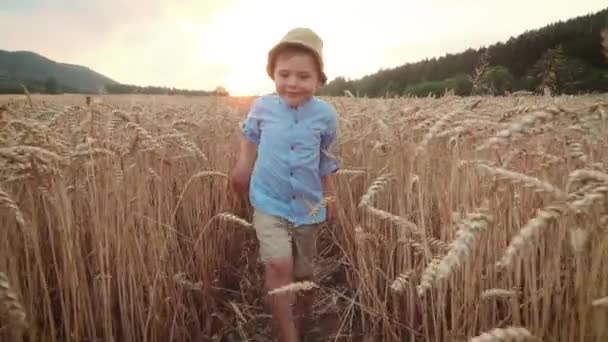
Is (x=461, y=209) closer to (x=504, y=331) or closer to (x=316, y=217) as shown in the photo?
(x=316, y=217)

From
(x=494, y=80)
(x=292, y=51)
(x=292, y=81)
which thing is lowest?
(x=292, y=81)

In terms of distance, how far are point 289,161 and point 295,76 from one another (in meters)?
0.37

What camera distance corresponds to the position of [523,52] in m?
44.1

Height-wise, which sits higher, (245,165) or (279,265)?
(245,165)

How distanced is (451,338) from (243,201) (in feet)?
6.55

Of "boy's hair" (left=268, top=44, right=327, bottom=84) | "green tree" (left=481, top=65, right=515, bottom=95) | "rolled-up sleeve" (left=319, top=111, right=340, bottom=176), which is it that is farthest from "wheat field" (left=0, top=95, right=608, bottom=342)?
"green tree" (left=481, top=65, right=515, bottom=95)

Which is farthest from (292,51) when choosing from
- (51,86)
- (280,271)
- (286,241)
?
(51,86)

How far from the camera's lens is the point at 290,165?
2.12 meters

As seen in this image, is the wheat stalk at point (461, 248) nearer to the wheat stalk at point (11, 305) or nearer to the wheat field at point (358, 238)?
the wheat field at point (358, 238)

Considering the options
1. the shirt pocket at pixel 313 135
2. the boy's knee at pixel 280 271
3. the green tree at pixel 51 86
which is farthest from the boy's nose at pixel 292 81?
the green tree at pixel 51 86

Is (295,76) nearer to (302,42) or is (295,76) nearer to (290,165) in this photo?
(302,42)

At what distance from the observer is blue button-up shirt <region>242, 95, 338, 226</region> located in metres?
2.09

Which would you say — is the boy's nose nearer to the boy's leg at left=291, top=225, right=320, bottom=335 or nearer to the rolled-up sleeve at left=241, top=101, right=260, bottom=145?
the rolled-up sleeve at left=241, top=101, right=260, bottom=145

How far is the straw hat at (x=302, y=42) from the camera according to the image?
1.99 m
